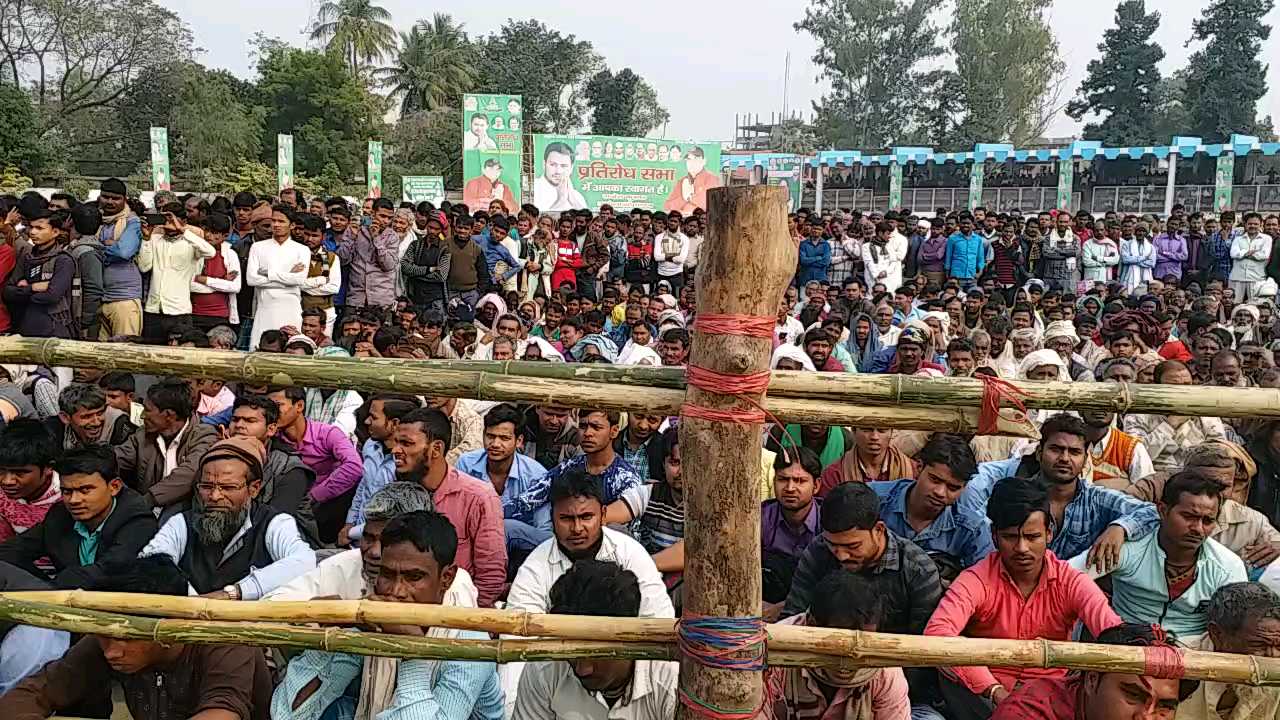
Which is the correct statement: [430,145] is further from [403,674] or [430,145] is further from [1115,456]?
[403,674]

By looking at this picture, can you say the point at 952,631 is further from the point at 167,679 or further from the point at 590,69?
the point at 590,69

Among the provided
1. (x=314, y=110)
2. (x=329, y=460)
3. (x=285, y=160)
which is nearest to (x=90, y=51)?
(x=314, y=110)

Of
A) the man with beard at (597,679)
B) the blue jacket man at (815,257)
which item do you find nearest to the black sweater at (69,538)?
the man with beard at (597,679)

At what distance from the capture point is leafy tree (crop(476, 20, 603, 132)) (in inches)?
1551

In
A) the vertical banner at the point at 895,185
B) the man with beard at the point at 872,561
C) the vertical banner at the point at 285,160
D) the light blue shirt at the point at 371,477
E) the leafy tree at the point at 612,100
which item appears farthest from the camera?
the leafy tree at the point at 612,100

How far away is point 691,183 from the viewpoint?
20547 mm

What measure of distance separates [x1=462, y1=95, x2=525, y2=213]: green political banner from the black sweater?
14831 mm

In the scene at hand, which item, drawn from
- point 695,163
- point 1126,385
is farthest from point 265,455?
point 695,163

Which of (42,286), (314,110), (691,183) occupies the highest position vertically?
(314,110)

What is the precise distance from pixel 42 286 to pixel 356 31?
32065 millimetres

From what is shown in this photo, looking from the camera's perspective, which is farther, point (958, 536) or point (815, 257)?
point (815, 257)

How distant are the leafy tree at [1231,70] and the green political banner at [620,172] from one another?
25334 mm

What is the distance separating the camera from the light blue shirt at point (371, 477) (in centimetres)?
452

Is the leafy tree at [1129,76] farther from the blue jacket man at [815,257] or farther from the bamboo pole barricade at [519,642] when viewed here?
the bamboo pole barricade at [519,642]
